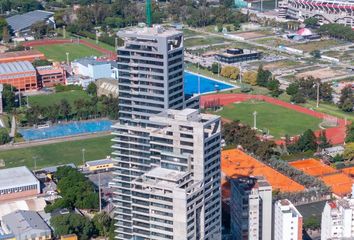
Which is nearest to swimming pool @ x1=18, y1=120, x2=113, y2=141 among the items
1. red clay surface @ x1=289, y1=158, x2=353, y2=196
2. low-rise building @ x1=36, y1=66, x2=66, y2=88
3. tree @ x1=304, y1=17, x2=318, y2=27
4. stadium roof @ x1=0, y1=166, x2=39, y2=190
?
stadium roof @ x1=0, y1=166, x2=39, y2=190

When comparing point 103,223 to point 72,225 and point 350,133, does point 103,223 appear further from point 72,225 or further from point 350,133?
point 350,133

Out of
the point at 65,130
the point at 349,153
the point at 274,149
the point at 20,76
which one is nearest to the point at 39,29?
the point at 20,76

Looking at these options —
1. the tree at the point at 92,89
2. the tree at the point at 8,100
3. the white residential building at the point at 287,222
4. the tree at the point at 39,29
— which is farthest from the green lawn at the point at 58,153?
the tree at the point at 39,29

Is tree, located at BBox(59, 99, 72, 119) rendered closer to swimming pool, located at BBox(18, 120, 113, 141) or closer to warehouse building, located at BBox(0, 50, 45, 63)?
swimming pool, located at BBox(18, 120, 113, 141)

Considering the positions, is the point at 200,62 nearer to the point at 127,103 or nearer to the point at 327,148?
the point at 327,148

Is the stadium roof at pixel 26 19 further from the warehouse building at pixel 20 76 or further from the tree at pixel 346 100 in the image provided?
the tree at pixel 346 100

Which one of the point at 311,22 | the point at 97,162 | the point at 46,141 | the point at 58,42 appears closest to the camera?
the point at 97,162

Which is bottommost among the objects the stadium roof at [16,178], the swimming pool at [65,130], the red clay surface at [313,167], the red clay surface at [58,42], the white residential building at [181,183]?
the swimming pool at [65,130]
